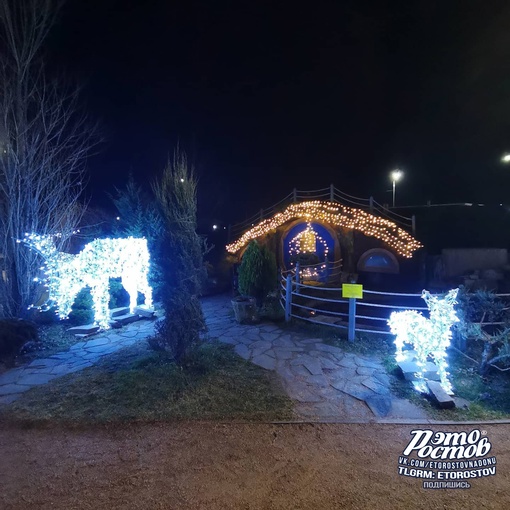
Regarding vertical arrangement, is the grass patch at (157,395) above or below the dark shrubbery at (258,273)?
below

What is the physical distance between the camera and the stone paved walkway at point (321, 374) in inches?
154

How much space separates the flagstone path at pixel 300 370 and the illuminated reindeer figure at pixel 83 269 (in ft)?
3.74

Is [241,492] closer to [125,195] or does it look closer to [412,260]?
[125,195]

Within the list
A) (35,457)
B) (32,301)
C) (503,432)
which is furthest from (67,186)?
(503,432)

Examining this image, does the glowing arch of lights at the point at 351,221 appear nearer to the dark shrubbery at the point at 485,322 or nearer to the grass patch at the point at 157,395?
the dark shrubbery at the point at 485,322

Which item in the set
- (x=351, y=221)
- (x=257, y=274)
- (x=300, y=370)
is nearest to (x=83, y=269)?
(x=257, y=274)

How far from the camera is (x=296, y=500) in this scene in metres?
2.52

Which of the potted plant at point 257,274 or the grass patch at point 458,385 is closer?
the grass patch at point 458,385

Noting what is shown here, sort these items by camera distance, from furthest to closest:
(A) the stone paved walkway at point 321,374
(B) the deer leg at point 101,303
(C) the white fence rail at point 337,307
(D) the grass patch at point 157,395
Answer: (B) the deer leg at point 101,303, (C) the white fence rail at point 337,307, (A) the stone paved walkway at point 321,374, (D) the grass patch at point 157,395

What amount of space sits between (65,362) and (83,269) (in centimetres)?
264

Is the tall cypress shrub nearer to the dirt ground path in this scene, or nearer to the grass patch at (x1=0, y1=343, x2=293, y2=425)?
the grass patch at (x1=0, y1=343, x2=293, y2=425)

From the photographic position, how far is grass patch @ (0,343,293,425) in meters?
3.80

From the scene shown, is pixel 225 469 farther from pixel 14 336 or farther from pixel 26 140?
pixel 26 140

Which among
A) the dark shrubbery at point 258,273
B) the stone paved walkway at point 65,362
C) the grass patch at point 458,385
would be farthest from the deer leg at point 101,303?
the grass patch at point 458,385
